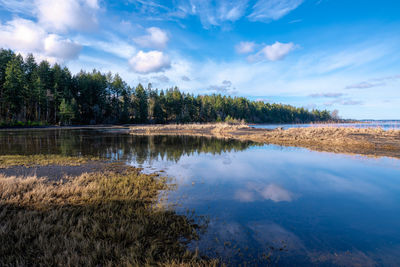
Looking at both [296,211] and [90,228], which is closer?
[90,228]

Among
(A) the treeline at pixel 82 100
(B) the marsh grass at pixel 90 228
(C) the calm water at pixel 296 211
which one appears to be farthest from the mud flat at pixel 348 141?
(A) the treeline at pixel 82 100

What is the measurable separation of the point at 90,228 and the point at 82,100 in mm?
92933

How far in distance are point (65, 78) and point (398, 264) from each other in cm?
9686

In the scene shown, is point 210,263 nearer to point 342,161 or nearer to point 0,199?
point 0,199

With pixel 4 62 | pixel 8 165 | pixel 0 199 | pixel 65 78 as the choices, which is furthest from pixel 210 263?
pixel 65 78

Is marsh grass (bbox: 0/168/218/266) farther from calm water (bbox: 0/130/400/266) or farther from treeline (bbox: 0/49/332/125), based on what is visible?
treeline (bbox: 0/49/332/125)

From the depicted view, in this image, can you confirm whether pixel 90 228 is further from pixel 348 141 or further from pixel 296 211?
pixel 348 141

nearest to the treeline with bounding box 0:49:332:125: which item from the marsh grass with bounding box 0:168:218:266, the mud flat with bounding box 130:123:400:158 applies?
the marsh grass with bounding box 0:168:218:266

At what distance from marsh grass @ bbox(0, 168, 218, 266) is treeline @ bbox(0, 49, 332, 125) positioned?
217 ft

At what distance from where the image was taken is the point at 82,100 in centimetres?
8281

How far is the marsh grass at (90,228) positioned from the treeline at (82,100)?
217 ft

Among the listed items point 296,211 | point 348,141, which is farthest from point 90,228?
point 348,141

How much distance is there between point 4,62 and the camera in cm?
6153

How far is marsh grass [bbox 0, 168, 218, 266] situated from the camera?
394cm
